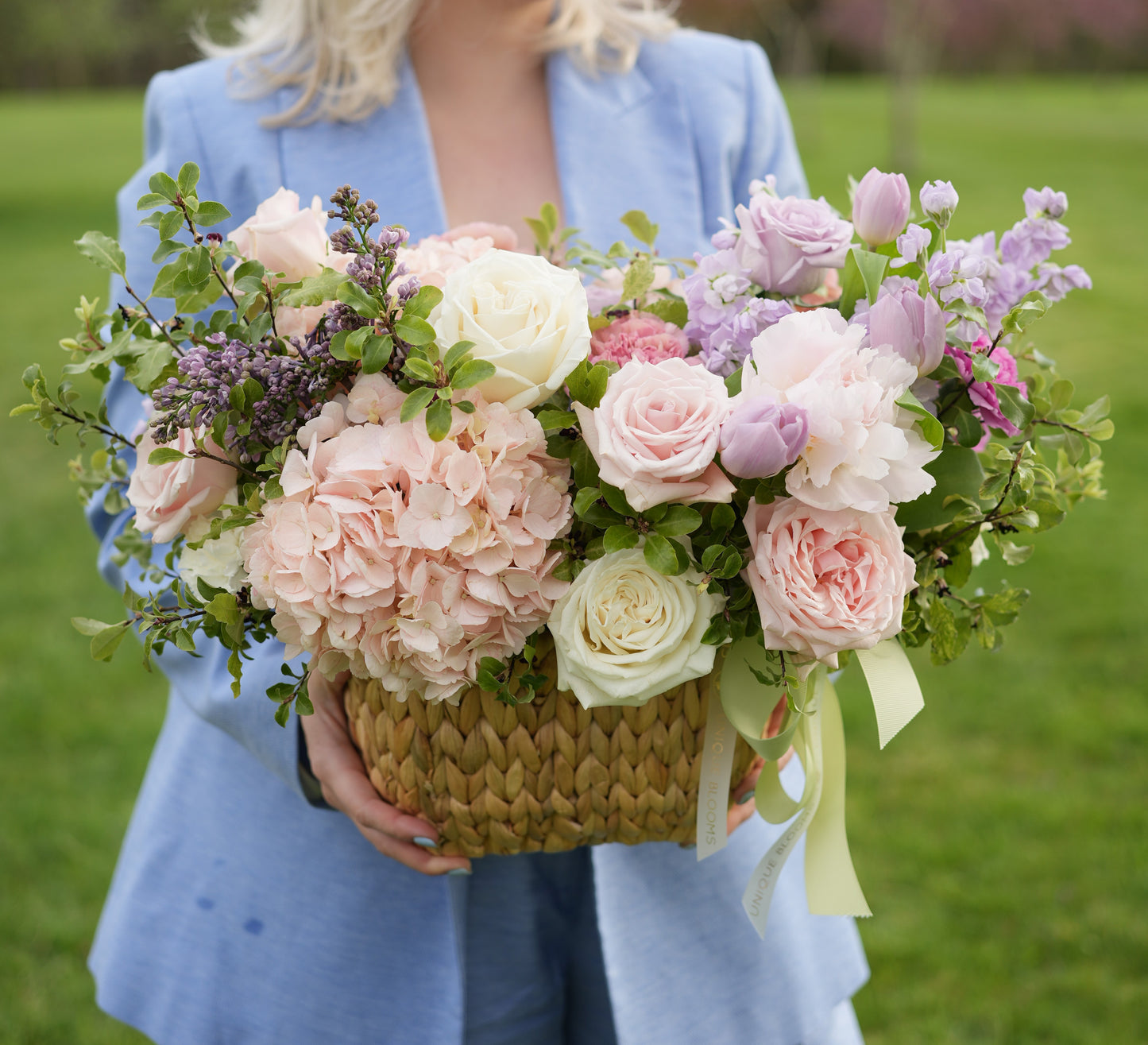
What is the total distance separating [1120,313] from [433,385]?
8.75 metres

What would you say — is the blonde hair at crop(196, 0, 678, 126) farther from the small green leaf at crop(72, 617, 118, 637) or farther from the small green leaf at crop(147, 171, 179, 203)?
the small green leaf at crop(72, 617, 118, 637)

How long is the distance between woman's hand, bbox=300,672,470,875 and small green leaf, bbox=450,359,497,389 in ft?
1.70

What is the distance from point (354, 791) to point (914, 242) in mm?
847

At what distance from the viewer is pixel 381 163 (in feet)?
5.34

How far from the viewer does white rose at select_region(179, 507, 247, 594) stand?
103 centimetres

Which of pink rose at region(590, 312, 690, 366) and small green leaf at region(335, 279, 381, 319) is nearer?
small green leaf at region(335, 279, 381, 319)

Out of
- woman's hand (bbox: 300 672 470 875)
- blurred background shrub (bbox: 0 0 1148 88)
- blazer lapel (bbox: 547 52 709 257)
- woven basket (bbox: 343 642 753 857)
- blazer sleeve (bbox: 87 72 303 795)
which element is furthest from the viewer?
blurred background shrub (bbox: 0 0 1148 88)

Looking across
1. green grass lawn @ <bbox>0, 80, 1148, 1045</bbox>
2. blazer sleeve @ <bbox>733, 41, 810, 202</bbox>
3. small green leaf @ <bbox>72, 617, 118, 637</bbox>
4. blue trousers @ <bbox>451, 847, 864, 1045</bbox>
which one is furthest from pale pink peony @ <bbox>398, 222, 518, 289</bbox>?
green grass lawn @ <bbox>0, 80, 1148, 1045</bbox>

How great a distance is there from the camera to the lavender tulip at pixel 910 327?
951 millimetres

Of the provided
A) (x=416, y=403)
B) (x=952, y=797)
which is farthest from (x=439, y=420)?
(x=952, y=797)

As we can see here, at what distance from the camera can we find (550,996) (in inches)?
64.0

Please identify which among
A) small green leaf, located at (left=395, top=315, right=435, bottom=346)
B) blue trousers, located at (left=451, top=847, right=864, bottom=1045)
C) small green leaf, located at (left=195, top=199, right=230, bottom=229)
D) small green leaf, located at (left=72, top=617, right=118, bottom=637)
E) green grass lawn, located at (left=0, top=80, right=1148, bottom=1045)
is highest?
small green leaf, located at (left=195, top=199, right=230, bottom=229)

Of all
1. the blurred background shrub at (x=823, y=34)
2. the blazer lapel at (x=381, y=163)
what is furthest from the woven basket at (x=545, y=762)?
the blurred background shrub at (x=823, y=34)

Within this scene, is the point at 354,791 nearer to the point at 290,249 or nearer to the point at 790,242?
the point at 290,249
